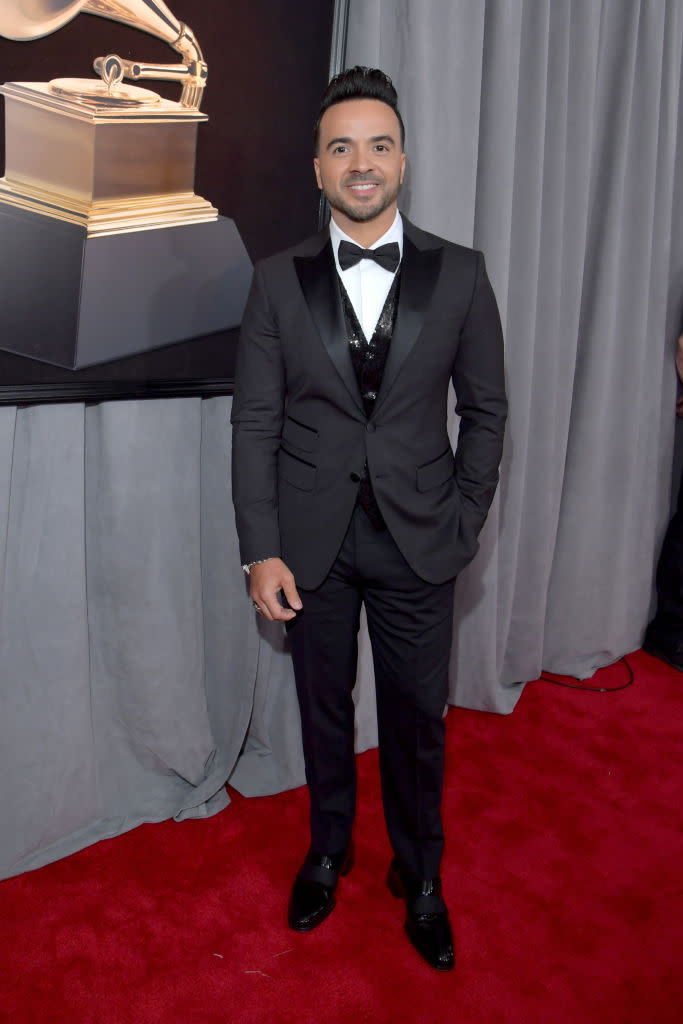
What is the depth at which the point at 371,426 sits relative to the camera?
1.75 meters

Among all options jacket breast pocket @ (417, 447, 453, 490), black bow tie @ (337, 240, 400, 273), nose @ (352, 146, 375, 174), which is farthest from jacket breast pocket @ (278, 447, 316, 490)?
nose @ (352, 146, 375, 174)

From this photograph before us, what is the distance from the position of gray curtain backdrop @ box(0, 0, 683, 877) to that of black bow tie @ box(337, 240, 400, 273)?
0.66 meters

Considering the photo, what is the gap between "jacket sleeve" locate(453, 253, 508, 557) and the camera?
1799 mm

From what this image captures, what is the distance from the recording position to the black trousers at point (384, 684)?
1.85 metres

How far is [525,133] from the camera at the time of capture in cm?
260

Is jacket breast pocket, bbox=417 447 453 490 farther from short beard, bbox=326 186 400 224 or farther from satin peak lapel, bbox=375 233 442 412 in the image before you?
short beard, bbox=326 186 400 224

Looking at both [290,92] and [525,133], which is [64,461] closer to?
[290,92]

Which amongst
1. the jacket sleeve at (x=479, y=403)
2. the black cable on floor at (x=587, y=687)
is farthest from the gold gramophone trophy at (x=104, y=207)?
the black cable on floor at (x=587, y=687)

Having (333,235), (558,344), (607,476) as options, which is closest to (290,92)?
(333,235)

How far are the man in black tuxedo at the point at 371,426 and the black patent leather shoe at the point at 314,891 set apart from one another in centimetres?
22

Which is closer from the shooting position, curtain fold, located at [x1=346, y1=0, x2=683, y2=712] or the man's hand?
the man's hand

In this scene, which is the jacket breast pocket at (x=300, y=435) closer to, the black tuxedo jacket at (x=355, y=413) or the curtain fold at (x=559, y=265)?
the black tuxedo jacket at (x=355, y=413)

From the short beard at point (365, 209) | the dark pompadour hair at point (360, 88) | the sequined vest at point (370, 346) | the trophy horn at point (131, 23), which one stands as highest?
the trophy horn at point (131, 23)

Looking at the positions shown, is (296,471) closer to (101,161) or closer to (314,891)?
(101,161)
